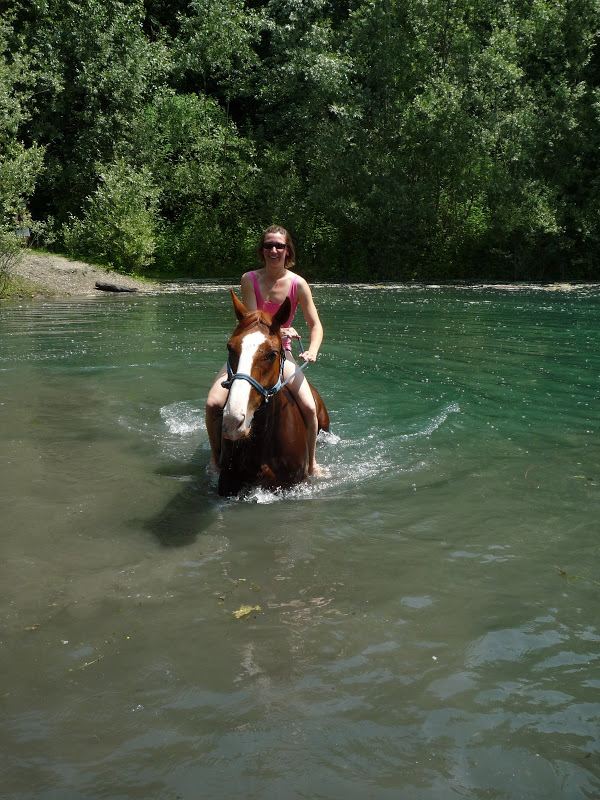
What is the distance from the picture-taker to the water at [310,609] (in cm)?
319

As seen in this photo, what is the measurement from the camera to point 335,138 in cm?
3747

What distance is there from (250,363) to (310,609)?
1.90 m

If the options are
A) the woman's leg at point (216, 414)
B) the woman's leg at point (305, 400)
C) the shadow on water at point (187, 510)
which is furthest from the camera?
the woman's leg at point (305, 400)

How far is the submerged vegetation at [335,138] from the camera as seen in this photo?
35.2 metres

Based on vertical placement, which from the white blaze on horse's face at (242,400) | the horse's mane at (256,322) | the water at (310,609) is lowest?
the water at (310,609)

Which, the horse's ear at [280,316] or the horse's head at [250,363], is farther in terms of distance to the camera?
the horse's ear at [280,316]

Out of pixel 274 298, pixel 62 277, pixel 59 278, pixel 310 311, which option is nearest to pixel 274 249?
pixel 274 298

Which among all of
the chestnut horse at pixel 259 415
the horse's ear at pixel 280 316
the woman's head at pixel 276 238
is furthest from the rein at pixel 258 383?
the woman's head at pixel 276 238

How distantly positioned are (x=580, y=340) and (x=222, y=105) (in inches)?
1412

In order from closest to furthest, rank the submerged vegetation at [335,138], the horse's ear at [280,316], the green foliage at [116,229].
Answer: the horse's ear at [280,316]
the green foliage at [116,229]
the submerged vegetation at [335,138]

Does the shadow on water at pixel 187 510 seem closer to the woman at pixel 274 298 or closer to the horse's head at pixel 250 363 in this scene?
the woman at pixel 274 298

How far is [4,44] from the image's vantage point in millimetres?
30484

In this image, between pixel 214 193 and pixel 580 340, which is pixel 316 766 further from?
pixel 214 193

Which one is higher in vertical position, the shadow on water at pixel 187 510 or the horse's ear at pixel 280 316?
the horse's ear at pixel 280 316
